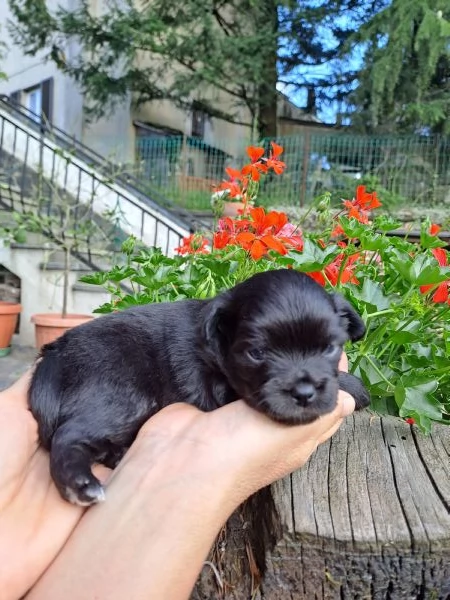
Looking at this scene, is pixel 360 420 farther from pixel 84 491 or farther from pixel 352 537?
pixel 84 491

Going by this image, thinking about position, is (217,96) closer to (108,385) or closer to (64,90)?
(64,90)

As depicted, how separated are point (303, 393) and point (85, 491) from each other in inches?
25.1

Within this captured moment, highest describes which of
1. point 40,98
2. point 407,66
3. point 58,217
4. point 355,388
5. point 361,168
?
point 407,66

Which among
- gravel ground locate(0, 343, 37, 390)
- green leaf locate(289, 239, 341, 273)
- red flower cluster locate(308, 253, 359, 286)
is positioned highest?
green leaf locate(289, 239, 341, 273)

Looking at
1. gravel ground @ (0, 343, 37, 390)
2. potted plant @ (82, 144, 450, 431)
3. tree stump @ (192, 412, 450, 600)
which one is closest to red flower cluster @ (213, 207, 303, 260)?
potted plant @ (82, 144, 450, 431)

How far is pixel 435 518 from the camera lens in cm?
122

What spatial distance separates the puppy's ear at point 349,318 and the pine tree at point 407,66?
336 inches

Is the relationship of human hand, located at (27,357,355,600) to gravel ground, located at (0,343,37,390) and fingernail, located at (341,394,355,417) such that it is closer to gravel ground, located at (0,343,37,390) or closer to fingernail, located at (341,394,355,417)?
fingernail, located at (341,394,355,417)

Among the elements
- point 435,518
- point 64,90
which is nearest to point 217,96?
point 64,90

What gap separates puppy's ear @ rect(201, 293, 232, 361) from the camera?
1525 mm

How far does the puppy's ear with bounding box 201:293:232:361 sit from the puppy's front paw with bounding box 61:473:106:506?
49 centimetres

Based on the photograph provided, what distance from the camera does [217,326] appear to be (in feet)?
5.13

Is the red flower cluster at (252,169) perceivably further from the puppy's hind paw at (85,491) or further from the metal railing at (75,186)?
the metal railing at (75,186)

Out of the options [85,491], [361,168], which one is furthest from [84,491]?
[361,168]
